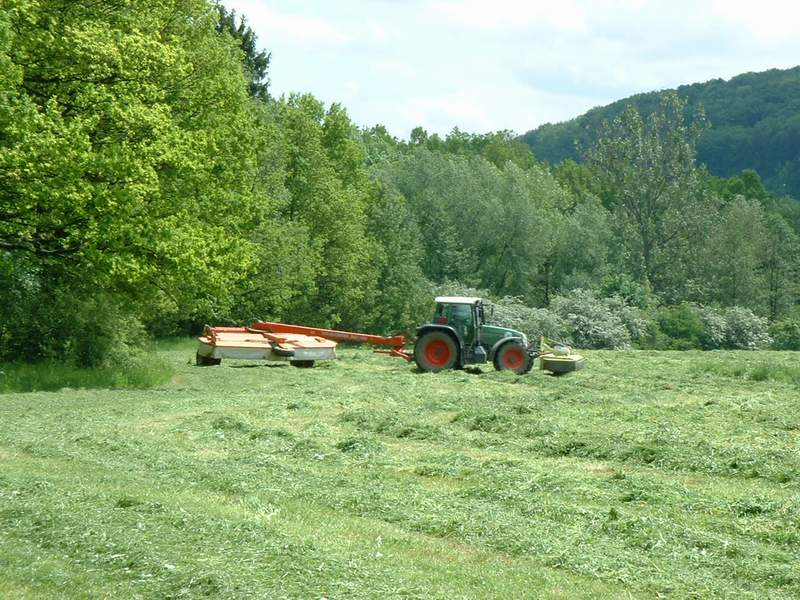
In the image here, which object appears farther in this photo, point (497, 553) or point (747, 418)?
point (747, 418)

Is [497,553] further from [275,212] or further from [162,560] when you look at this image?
[275,212]

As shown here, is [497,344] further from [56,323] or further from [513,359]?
[56,323]

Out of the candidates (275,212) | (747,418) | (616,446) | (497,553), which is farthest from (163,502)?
(275,212)

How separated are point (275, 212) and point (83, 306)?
21.2 meters

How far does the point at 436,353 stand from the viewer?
1083 inches

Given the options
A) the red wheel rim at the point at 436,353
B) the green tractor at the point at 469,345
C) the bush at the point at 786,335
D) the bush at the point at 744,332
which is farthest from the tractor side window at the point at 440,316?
the bush at the point at 786,335

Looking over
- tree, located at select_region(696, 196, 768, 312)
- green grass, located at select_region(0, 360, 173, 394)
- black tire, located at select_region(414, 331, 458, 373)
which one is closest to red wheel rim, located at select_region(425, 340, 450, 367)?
black tire, located at select_region(414, 331, 458, 373)

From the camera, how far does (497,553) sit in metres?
9.05

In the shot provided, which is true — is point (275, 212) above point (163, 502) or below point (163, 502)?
above

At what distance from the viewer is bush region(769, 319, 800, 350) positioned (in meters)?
52.7

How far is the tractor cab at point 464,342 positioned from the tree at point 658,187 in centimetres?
4104

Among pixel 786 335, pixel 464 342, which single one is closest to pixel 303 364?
pixel 464 342

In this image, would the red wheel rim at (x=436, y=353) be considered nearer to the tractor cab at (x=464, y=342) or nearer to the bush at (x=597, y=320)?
the tractor cab at (x=464, y=342)

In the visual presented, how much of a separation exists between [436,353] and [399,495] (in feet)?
52.9
